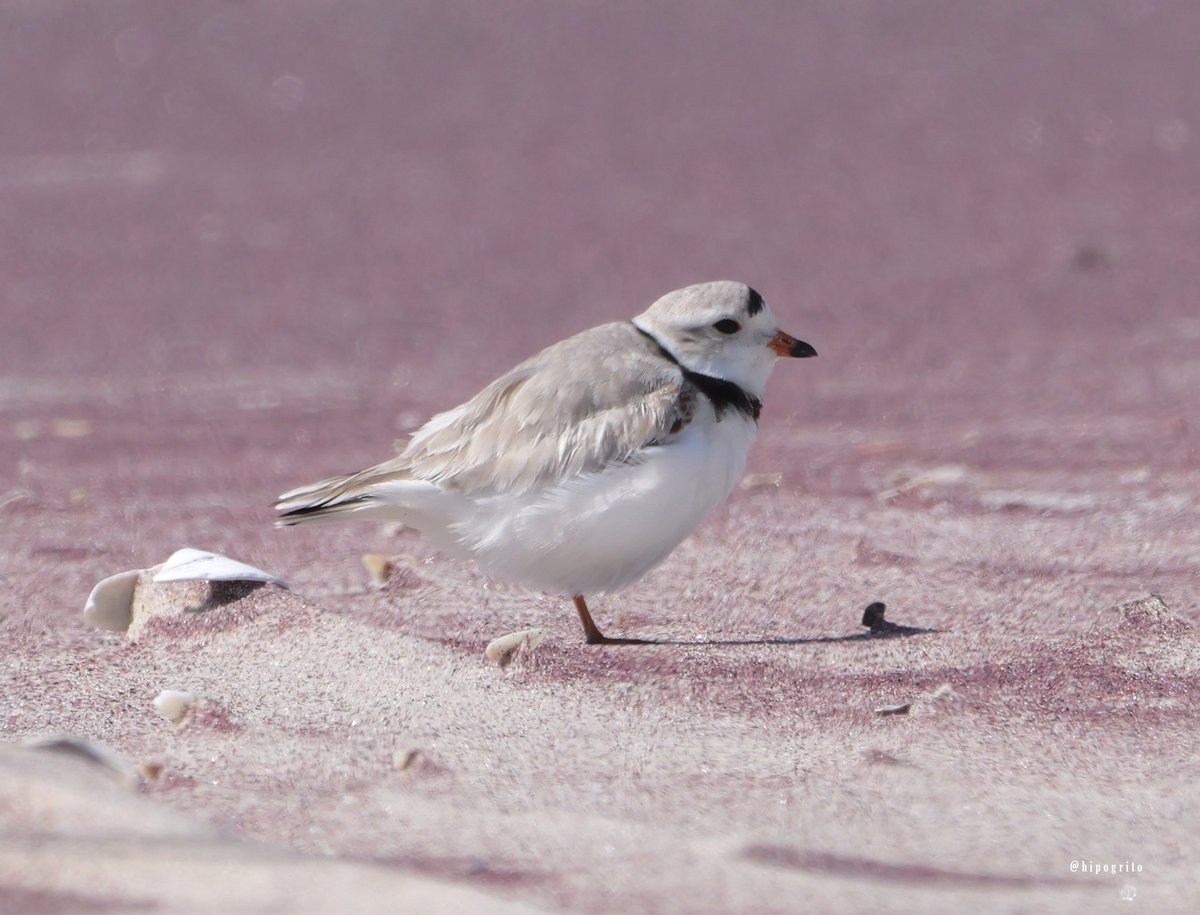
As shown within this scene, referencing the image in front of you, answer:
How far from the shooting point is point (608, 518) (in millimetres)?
3701

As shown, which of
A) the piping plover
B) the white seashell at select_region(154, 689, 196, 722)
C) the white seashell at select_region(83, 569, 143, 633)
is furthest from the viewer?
the white seashell at select_region(83, 569, 143, 633)

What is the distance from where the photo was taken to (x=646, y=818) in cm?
274

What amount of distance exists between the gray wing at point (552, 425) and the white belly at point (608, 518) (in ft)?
0.14

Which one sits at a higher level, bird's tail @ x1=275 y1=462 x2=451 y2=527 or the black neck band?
the black neck band

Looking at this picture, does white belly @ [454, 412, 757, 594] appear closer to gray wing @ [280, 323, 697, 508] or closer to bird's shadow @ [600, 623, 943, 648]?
gray wing @ [280, 323, 697, 508]

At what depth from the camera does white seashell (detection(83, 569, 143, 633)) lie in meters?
3.85

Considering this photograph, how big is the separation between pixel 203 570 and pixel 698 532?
155 cm

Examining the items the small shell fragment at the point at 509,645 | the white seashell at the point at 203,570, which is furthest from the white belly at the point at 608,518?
the white seashell at the point at 203,570

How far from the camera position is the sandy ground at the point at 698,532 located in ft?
8.73

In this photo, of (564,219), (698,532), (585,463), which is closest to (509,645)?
(585,463)

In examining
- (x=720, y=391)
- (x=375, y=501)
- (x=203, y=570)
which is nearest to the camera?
(x=203, y=570)

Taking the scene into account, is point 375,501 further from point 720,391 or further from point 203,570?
point 720,391

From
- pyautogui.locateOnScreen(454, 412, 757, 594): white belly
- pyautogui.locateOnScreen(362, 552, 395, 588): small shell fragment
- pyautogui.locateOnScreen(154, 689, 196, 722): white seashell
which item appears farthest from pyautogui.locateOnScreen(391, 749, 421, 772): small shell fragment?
pyautogui.locateOnScreen(362, 552, 395, 588): small shell fragment

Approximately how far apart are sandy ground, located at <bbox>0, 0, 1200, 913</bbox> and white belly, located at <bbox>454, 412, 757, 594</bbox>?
0.73 feet
